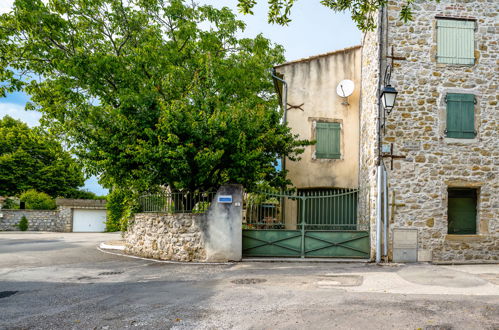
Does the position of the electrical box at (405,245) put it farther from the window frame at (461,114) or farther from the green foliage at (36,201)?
the green foliage at (36,201)

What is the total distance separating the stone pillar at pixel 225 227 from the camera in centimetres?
Result: 1009

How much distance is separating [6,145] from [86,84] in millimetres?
27394

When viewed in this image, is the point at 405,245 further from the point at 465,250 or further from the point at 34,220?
the point at 34,220

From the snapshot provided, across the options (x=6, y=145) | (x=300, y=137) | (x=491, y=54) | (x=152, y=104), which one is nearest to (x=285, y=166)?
(x=300, y=137)

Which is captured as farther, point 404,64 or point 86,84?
point 86,84

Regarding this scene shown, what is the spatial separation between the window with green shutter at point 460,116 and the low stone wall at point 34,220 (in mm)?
29099

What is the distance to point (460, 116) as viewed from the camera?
1034cm

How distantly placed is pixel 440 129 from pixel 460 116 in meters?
0.69

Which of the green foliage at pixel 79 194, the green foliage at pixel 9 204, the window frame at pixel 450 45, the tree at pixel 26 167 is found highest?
the window frame at pixel 450 45

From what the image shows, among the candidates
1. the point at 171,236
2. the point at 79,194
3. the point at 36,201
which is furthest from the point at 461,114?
the point at 79,194

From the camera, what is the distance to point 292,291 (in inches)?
254

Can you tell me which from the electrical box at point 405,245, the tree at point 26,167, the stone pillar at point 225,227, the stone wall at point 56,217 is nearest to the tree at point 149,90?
the stone pillar at point 225,227

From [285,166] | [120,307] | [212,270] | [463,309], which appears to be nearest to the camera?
[463,309]

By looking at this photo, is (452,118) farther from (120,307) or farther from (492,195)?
(120,307)
